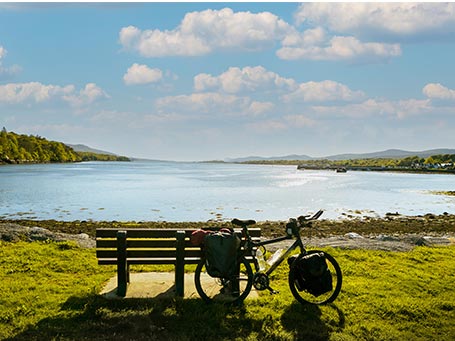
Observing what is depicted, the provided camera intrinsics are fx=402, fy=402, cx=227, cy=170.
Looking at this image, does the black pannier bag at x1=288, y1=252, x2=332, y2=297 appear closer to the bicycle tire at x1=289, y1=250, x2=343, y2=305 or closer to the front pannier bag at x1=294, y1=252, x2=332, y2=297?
the front pannier bag at x1=294, y1=252, x2=332, y2=297

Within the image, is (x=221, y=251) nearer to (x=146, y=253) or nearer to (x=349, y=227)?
(x=146, y=253)

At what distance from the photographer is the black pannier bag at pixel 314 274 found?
307 inches

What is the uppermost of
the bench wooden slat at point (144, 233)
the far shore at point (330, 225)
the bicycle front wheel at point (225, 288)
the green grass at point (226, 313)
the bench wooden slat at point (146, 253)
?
the bench wooden slat at point (144, 233)

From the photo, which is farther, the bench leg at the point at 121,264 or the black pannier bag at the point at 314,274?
the bench leg at the point at 121,264

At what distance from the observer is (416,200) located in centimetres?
6025

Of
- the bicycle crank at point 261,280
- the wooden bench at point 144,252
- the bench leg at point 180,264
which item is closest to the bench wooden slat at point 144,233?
the wooden bench at point 144,252

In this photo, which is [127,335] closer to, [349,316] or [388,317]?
[349,316]

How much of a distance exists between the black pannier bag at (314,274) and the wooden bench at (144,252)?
1248 millimetres

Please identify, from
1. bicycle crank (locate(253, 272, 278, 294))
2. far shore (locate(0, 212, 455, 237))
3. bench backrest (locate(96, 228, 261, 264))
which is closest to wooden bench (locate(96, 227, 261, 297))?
bench backrest (locate(96, 228, 261, 264))

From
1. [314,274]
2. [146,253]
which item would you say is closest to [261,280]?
Result: [314,274]

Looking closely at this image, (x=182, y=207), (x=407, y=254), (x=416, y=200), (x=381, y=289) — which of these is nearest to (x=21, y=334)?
(x=381, y=289)

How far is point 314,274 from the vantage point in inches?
307

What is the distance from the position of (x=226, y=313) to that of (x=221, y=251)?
1.15 m

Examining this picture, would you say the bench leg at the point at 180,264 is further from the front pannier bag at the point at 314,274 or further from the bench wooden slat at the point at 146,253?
the front pannier bag at the point at 314,274
